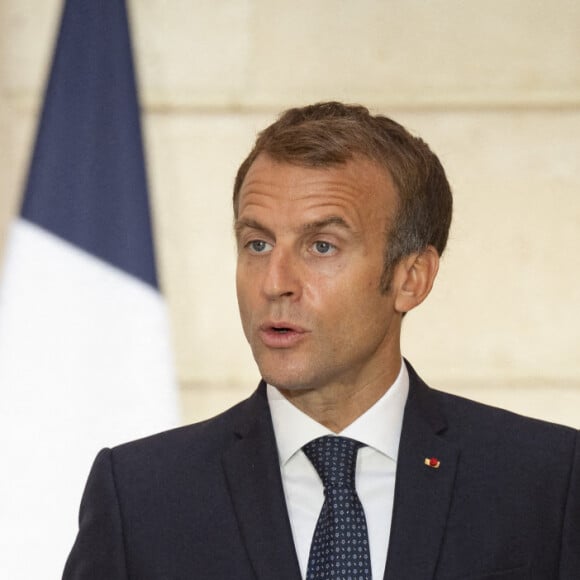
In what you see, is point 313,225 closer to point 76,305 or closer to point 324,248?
point 324,248

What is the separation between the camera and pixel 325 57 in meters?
3.77

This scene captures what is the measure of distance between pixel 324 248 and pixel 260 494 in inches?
18.0

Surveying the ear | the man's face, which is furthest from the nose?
the ear

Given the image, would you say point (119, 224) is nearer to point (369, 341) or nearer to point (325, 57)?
point (325, 57)

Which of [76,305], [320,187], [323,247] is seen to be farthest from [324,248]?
[76,305]

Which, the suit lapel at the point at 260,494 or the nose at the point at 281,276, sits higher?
the nose at the point at 281,276

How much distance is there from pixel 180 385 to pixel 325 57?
1.10m

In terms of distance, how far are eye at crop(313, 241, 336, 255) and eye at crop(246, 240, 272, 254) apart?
0.09 m

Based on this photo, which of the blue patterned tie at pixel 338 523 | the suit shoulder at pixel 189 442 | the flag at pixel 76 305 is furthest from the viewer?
the flag at pixel 76 305

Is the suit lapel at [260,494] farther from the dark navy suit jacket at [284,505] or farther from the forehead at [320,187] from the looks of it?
the forehead at [320,187]

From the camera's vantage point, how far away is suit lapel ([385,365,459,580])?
6.92 ft

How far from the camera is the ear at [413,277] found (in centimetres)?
234

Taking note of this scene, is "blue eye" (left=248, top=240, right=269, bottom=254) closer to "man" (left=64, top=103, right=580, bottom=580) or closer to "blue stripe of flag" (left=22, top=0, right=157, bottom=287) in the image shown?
"man" (left=64, top=103, right=580, bottom=580)

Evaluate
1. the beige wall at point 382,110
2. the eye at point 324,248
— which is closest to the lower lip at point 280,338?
the eye at point 324,248
